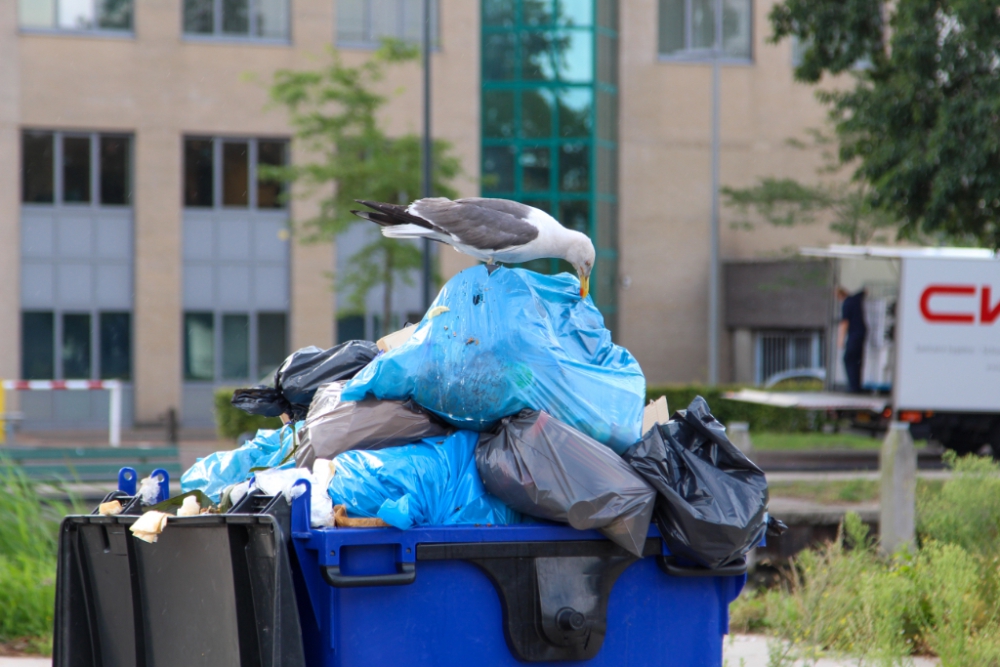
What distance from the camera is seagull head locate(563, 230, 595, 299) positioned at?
3.70 meters

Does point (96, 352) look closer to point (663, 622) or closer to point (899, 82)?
point (899, 82)

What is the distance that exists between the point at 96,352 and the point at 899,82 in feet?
63.3

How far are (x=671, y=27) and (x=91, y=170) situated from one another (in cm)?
1495

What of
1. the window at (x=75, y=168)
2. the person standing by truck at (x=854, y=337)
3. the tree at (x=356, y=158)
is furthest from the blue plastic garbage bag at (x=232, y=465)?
the window at (x=75, y=168)

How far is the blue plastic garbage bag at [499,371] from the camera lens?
3.23 metres

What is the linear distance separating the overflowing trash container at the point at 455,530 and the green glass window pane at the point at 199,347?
2188 cm

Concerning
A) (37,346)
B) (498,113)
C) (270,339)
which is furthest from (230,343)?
(498,113)

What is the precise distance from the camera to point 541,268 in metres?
24.9

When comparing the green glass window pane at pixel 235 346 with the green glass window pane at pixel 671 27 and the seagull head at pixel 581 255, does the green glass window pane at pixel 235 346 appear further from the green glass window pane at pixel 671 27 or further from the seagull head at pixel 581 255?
the seagull head at pixel 581 255

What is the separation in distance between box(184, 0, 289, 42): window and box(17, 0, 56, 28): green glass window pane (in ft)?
9.31

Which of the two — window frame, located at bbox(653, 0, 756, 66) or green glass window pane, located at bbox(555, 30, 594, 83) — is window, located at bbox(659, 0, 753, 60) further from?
green glass window pane, located at bbox(555, 30, 594, 83)

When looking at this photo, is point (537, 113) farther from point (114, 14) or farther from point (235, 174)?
point (114, 14)

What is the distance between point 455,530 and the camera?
288cm

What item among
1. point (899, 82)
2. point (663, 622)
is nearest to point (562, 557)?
point (663, 622)
